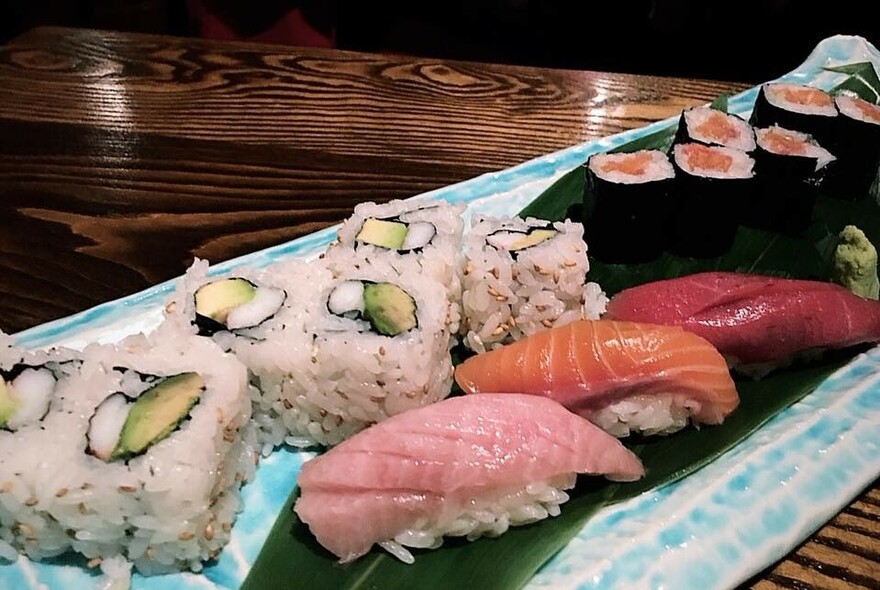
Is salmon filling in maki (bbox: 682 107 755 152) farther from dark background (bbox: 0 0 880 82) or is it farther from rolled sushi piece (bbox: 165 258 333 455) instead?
dark background (bbox: 0 0 880 82)

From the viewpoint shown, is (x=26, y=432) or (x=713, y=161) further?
(x=713, y=161)

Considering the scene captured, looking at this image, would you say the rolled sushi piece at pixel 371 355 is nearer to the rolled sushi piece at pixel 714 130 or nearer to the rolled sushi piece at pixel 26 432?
the rolled sushi piece at pixel 26 432

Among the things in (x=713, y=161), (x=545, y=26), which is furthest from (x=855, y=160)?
(x=545, y=26)

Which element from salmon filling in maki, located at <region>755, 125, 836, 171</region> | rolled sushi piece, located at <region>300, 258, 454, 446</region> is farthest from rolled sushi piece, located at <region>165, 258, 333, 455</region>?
salmon filling in maki, located at <region>755, 125, 836, 171</region>

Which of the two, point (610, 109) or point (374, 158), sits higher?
point (610, 109)

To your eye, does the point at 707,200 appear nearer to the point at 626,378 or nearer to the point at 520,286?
the point at 520,286

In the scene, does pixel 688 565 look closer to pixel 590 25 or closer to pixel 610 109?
pixel 610 109

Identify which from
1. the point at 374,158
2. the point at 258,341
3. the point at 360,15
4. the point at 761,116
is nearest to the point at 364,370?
the point at 258,341
